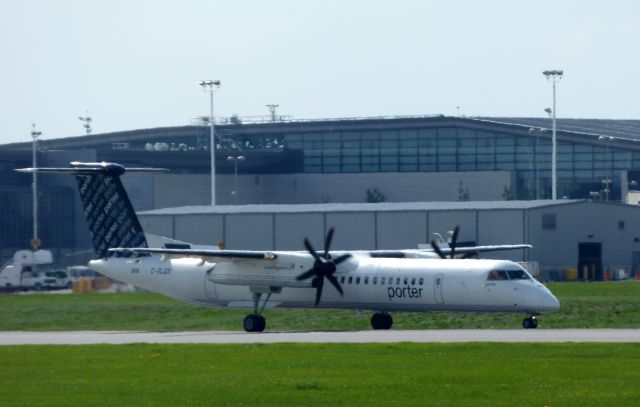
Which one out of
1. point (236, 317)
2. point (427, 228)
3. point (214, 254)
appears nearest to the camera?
point (214, 254)

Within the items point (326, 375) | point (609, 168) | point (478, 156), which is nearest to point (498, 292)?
point (326, 375)

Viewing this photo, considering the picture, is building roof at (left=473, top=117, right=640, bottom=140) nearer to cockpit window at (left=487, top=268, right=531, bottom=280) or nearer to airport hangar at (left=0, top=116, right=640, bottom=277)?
airport hangar at (left=0, top=116, right=640, bottom=277)

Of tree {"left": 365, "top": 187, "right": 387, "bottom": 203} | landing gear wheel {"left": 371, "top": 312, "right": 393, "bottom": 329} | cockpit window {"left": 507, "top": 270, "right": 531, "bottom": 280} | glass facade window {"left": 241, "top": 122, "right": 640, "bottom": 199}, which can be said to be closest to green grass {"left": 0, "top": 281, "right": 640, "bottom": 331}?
landing gear wheel {"left": 371, "top": 312, "right": 393, "bottom": 329}

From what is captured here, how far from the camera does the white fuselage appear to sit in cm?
4334

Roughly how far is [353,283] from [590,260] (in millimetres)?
45794

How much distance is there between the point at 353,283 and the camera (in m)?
46.4

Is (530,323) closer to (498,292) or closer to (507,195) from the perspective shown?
(498,292)

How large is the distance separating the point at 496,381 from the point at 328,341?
12.6 meters

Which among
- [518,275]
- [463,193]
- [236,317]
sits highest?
[463,193]

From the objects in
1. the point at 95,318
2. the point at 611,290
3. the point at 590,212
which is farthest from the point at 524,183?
the point at 95,318

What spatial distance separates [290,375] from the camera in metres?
28.3

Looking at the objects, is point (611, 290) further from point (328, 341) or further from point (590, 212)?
point (328, 341)

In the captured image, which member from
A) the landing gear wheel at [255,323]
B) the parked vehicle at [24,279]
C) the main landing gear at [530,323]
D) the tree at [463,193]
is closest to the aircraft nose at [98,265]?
the landing gear wheel at [255,323]

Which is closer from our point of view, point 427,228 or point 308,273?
point 308,273
